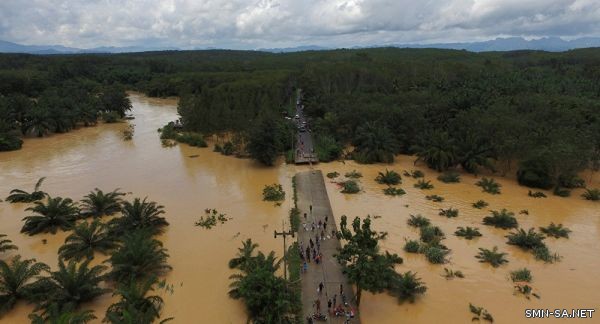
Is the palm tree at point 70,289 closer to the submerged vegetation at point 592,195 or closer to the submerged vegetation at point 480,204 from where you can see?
the submerged vegetation at point 480,204

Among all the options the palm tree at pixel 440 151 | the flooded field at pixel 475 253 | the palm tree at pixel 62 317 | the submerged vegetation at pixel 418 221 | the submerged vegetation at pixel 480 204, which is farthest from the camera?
the palm tree at pixel 440 151

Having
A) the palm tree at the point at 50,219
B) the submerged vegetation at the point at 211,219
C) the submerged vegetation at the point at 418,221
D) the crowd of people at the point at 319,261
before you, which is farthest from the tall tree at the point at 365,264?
the palm tree at the point at 50,219

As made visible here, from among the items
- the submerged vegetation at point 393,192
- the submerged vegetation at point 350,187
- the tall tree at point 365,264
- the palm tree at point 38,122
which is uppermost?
the palm tree at point 38,122

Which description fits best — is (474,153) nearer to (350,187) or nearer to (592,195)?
(592,195)

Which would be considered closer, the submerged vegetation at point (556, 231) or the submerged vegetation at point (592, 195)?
the submerged vegetation at point (556, 231)

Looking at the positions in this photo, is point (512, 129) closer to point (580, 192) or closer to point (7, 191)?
point (580, 192)

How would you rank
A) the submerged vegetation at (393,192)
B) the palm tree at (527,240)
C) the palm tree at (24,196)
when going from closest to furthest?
the palm tree at (527,240) → the palm tree at (24,196) → the submerged vegetation at (393,192)
